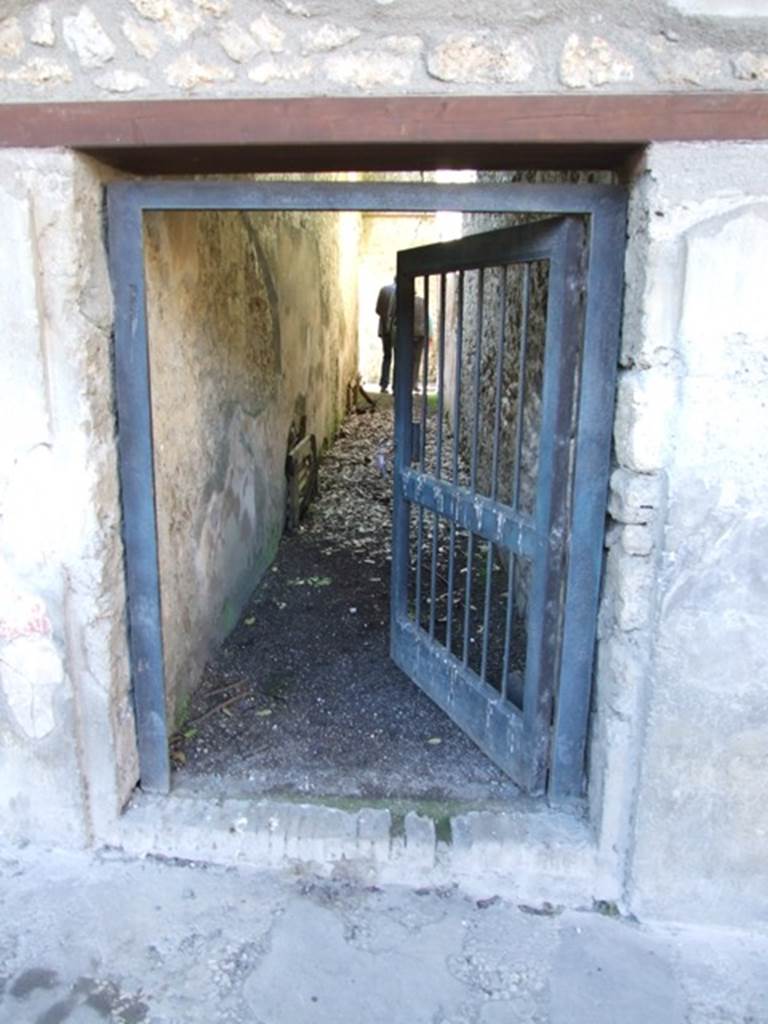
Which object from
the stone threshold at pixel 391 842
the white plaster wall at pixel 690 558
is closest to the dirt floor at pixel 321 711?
the stone threshold at pixel 391 842

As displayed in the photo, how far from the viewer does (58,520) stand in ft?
7.32

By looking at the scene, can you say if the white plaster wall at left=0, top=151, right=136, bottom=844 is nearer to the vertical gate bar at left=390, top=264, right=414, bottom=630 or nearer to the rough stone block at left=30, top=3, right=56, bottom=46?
the rough stone block at left=30, top=3, right=56, bottom=46

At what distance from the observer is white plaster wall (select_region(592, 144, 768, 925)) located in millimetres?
1906

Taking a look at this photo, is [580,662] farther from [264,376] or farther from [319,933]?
[264,376]

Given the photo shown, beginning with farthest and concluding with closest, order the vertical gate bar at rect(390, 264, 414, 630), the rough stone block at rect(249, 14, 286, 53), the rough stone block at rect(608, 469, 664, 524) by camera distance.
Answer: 1. the vertical gate bar at rect(390, 264, 414, 630)
2. the rough stone block at rect(608, 469, 664, 524)
3. the rough stone block at rect(249, 14, 286, 53)

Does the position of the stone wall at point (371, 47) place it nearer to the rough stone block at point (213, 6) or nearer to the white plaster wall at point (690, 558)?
the rough stone block at point (213, 6)

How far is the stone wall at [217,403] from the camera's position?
2.88 m

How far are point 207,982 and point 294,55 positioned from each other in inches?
90.7

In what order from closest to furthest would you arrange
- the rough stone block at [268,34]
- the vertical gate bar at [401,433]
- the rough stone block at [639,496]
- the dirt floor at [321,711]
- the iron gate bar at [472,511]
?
the rough stone block at [268,34], the rough stone block at [639,496], the iron gate bar at [472,511], the dirt floor at [321,711], the vertical gate bar at [401,433]

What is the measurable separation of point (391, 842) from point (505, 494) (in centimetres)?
216

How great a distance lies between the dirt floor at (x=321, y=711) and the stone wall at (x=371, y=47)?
80.4 inches

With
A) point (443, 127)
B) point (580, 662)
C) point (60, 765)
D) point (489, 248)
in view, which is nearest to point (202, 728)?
point (60, 765)

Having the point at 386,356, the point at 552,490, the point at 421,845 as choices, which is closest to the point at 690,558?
the point at 552,490

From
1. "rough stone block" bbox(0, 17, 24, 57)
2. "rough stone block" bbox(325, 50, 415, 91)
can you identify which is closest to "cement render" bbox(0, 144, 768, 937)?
"rough stone block" bbox(0, 17, 24, 57)
